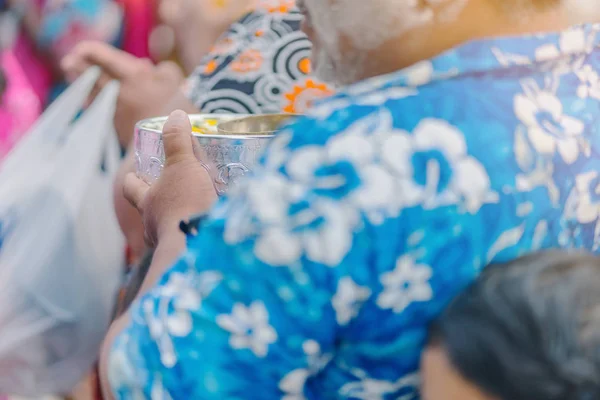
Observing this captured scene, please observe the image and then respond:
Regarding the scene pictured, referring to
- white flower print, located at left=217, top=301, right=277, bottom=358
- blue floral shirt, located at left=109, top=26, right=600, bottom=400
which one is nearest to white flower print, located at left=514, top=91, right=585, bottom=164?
blue floral shirt, located at left=109, top=26, right=600, bottom=400

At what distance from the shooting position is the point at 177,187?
0.67 metres

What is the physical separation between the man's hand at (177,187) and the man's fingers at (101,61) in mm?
738

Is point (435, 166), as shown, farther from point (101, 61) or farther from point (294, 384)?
point (101, 61)

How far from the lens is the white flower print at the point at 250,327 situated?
0.45m

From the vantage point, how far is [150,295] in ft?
1.68

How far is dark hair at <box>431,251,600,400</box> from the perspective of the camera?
36 cm

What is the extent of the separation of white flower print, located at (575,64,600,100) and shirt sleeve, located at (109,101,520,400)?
130 millimetres

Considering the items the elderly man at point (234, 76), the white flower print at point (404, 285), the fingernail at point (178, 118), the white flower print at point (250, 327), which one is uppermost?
the elderly man at point (234, 76)

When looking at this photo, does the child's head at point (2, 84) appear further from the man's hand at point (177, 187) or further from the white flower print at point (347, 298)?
the white flower print at point (347, 298)

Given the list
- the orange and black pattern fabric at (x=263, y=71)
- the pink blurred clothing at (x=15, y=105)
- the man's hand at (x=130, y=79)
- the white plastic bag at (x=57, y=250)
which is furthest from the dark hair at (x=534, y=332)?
the pink blurred clothing at (x=15, y=105)

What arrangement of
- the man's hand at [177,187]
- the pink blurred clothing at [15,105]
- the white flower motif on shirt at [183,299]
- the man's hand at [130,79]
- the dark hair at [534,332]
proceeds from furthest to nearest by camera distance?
1. the pink blurred clothing at [15,105]
2. the man's hand at [130,79]
3. the man's hand at [177,187]
4. the white flower motif on shirt at [183,299]
5. the dark hair at [534,332]

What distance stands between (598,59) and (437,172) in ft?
0.68

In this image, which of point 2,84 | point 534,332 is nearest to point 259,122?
point 534,332

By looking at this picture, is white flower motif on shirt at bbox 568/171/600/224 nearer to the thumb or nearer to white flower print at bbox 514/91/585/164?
white flower print at bbox 514/91/585/164
